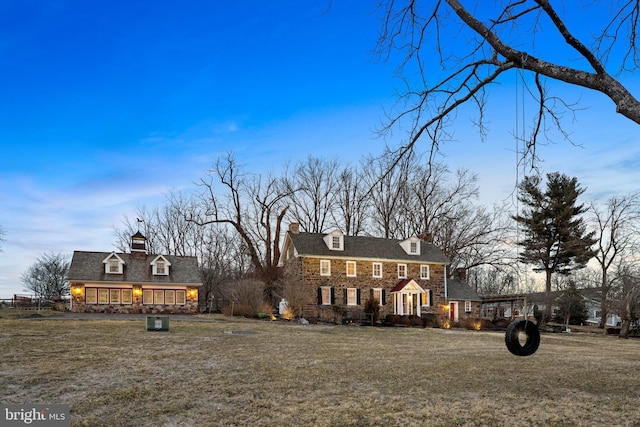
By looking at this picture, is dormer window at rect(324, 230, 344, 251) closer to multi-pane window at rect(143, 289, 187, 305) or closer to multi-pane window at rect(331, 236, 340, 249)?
multi-pane window at rect(331, 236, 340, 249)

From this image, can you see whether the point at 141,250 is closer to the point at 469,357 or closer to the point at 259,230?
the point at 259,230

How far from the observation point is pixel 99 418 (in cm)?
666

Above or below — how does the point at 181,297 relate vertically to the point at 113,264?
below

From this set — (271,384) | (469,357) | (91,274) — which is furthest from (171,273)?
(271,384)

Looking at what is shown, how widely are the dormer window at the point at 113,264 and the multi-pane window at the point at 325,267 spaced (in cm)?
1453

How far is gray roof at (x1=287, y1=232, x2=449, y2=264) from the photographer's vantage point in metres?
37.5

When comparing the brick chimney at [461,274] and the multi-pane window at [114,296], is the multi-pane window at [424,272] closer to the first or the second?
the brick chimney at [461,274]

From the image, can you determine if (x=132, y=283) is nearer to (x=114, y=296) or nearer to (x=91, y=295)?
(x=114, y=296)

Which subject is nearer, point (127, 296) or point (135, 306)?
point (135, 306)

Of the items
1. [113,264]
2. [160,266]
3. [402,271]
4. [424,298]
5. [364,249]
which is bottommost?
[424,298]

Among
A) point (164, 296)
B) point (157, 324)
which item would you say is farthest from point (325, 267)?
point (157, 324)

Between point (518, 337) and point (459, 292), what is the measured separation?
3513 centimetres

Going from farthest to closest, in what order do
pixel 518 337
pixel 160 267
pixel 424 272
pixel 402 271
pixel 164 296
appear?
pixel 424 272
pixel 402 271
pixel 160 267
pixel 164 296
pixel 518 337

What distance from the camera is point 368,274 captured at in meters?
38.2
